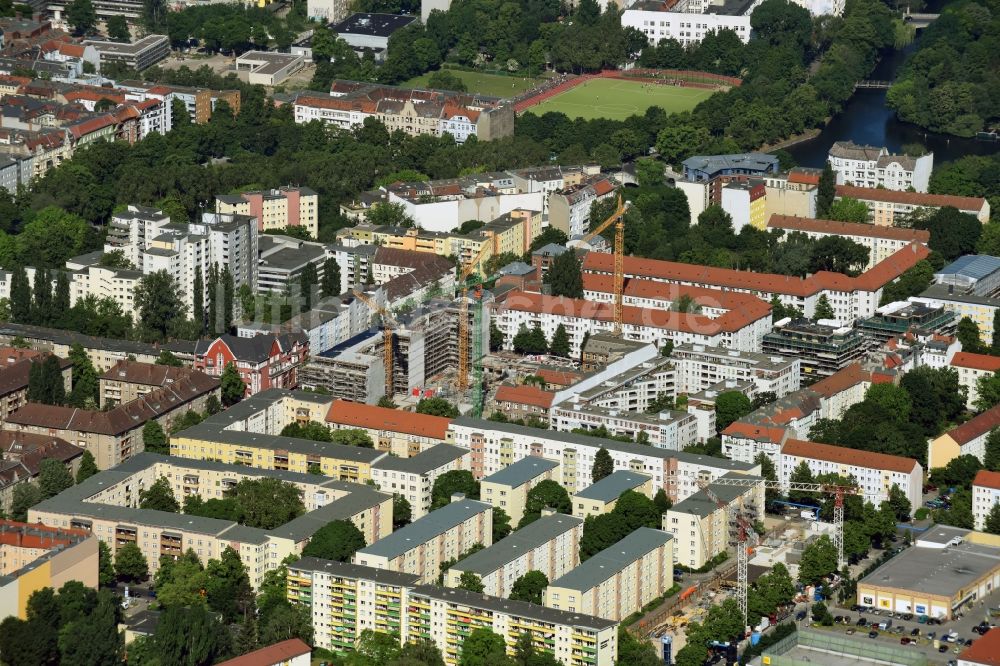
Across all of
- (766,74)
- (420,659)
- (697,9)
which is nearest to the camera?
(420,659)

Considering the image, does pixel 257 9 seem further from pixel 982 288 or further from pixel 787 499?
pixel 787 499

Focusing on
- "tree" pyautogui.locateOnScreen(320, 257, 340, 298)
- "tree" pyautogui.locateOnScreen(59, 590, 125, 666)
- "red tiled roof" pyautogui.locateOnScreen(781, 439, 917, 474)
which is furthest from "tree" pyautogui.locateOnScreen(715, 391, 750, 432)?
"tree" pyautogui.locateOnScreen(59, 590, 125, 666)

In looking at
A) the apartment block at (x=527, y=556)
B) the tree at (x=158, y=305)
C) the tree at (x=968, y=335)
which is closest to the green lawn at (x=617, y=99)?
the tree at (x=968, y=335)

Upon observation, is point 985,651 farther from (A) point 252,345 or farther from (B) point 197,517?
(A) point 252,345

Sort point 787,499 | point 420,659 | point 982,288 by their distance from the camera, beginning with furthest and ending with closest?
1. point 982,288
2. point 787,499
3. point 420,659

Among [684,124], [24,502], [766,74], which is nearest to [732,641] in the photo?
[24,502]

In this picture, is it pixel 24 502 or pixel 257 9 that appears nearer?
pixel 24 502
